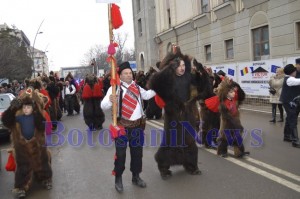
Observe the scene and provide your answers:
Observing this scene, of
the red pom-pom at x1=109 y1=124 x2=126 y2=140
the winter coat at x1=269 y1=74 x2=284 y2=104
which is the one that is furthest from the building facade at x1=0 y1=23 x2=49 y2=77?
the red pom-pom at x1=109 y1=124 x2=126 y2=140

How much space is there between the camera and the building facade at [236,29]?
56.5 feet

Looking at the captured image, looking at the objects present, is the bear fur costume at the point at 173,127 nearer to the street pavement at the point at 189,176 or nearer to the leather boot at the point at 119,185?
the street pavement at the point at 189,176

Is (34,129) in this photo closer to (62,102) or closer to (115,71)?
(115,71)

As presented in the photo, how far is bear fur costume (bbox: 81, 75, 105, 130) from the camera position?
12078 mm

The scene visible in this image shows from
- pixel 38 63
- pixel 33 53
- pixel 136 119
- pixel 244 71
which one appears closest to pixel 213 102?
pixel 136 119

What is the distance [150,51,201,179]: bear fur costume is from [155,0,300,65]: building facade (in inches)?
471

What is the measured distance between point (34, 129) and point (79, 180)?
118 centimetres

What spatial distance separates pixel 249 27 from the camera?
20.0 metres

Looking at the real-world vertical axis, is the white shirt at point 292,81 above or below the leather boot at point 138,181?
above

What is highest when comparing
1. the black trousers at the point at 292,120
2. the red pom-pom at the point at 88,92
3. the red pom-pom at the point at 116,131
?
the red pom-pom at the point at 88,92

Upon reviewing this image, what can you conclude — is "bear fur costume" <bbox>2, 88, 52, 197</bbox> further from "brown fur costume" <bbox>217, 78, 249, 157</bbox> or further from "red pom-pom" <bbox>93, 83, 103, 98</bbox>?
"red pom-pom" <bbox>93, 83, 103, 98</bbox>

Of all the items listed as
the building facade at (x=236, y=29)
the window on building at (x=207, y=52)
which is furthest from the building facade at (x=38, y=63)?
the window on building at (x=207, y=52)

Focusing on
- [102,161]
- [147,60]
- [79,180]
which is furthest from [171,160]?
[147,60]

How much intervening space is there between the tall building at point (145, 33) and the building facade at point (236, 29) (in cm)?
631
